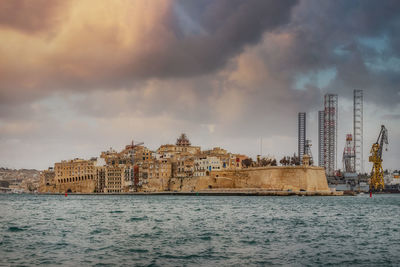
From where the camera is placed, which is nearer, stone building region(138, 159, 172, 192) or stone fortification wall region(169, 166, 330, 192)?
stone fortification wall region(169, 166, 330, 192)

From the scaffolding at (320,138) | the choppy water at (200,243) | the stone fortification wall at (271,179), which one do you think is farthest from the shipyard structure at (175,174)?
the choppy water at (200,243)

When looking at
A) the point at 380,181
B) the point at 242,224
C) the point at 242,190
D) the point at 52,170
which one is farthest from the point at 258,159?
the point at 242,224

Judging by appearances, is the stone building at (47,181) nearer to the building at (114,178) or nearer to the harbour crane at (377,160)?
the building at (114,178)

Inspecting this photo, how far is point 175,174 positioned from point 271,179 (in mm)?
29549

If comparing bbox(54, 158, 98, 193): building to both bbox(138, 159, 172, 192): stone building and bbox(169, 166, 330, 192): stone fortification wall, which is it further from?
bbox(169, 166, 330, 192): stone fortification wall

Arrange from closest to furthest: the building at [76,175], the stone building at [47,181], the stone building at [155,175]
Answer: the stone building at [155,175]
the building at [76,175]
the stone building at [47,181]

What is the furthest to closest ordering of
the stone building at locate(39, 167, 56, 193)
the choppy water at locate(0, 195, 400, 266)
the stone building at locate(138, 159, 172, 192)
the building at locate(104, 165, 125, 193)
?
the stone building at locate(39, 167, 56, 193) → the building at locate(104, 165, 125, 193) → the stone building at locate(138, 159, 172, 192) → the choppy water at locate(0, 195, 400, 266)

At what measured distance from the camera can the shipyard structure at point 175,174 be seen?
91562 mm

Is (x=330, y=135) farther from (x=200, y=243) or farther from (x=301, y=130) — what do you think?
(x=200, y=243)

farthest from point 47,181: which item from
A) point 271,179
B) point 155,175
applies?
point 271,179

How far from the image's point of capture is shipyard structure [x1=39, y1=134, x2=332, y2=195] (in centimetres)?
9156

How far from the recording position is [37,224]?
30500mm

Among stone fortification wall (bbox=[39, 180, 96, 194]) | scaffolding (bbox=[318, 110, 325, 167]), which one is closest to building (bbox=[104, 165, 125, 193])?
stone fortification wall (bbox=[39, 180, 96, 194])

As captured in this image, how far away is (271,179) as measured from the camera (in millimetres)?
92688
